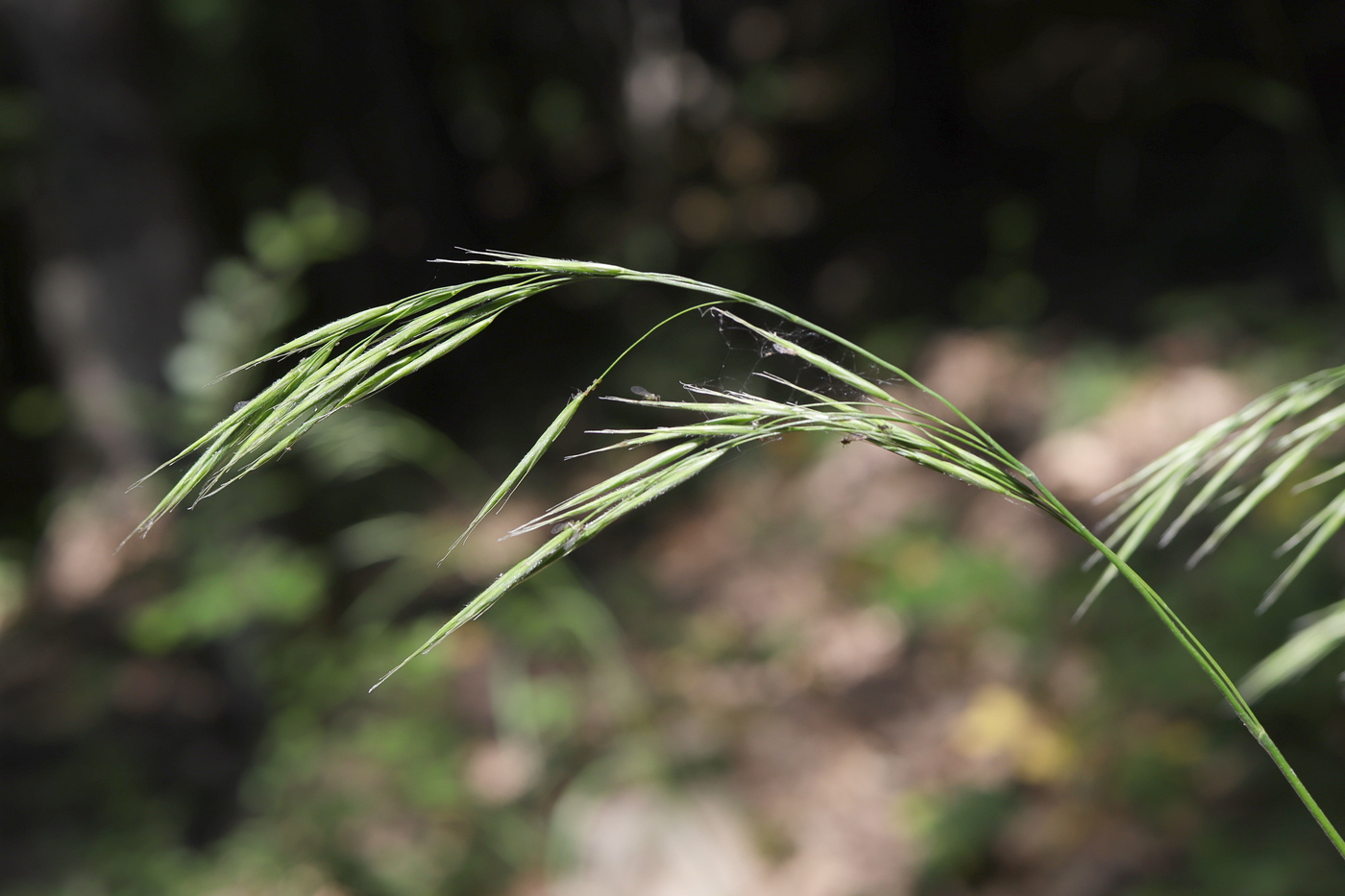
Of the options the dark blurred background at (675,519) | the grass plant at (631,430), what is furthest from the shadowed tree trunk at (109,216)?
the grass plant at (631,430)

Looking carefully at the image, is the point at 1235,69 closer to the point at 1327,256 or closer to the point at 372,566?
the point at 1327,256

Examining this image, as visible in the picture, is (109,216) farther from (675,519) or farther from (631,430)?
(631,430)

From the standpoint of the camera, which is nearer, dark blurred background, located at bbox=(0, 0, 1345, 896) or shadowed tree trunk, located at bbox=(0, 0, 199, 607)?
dark blurred background, located at bbox=(0, 0, 1345, 896)

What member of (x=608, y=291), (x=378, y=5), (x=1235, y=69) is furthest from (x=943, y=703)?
(x=378, y=5)

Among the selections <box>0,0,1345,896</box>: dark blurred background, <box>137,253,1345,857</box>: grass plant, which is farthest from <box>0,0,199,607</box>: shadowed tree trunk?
<box>137,253,1345,857</box>: grass plant

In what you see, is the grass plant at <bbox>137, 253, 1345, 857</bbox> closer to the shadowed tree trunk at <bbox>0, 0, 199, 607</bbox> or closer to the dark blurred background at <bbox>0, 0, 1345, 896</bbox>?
the dark blurred background at <bbox>0, 0, 1345, 896</bbox>

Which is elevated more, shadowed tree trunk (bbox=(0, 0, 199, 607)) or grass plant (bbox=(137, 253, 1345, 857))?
grass plant (bbox=(137, 253, 1345, 857))

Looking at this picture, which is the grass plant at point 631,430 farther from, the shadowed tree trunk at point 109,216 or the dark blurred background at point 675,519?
the shadowed tree trunk at point 109,216

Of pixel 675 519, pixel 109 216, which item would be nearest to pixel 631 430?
pixel 109 216
